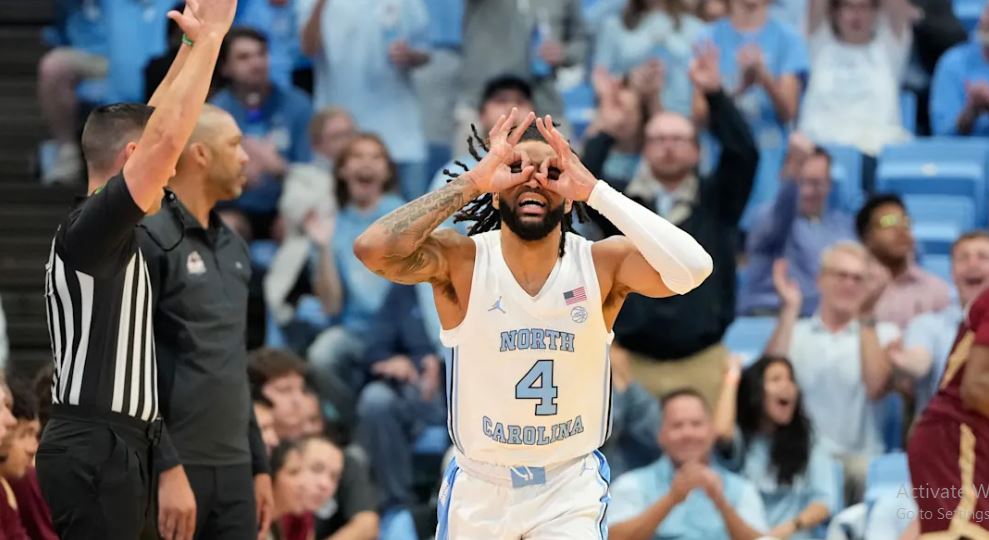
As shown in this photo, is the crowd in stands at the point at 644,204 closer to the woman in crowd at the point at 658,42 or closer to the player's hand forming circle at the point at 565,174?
the woman in crowd at the point at 658,42

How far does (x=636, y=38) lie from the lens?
10859 mm

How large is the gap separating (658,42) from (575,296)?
5344 millimetres

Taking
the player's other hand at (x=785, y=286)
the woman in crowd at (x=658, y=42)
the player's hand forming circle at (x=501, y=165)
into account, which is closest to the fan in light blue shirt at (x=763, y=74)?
the woman in crowd at (x=658, y=42)

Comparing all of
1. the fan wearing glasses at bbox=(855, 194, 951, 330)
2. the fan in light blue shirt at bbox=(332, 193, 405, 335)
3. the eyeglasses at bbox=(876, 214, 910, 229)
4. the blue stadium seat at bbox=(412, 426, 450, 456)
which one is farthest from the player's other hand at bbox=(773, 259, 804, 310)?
the fan in light blue shirt at bbox=(332, 193, 405, 335)

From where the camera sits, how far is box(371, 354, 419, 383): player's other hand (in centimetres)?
967

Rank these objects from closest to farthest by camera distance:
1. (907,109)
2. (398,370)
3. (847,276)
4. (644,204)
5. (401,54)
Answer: (644,204) → (847,276) → (398,370) → (401,54) → (907,109)

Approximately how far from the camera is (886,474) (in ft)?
29.3

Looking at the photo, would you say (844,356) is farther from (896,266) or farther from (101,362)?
(101,362)

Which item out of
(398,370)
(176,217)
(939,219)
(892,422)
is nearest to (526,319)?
(176,217)

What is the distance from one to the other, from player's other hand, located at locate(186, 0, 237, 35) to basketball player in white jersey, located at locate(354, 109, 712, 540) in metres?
0.90

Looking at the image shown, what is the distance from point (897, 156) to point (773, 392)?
2.71 meters

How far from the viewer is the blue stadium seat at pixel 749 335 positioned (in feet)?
32.4

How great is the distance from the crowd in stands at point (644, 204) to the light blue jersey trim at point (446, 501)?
2.71 m

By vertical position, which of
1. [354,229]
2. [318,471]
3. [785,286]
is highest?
[354,229]
